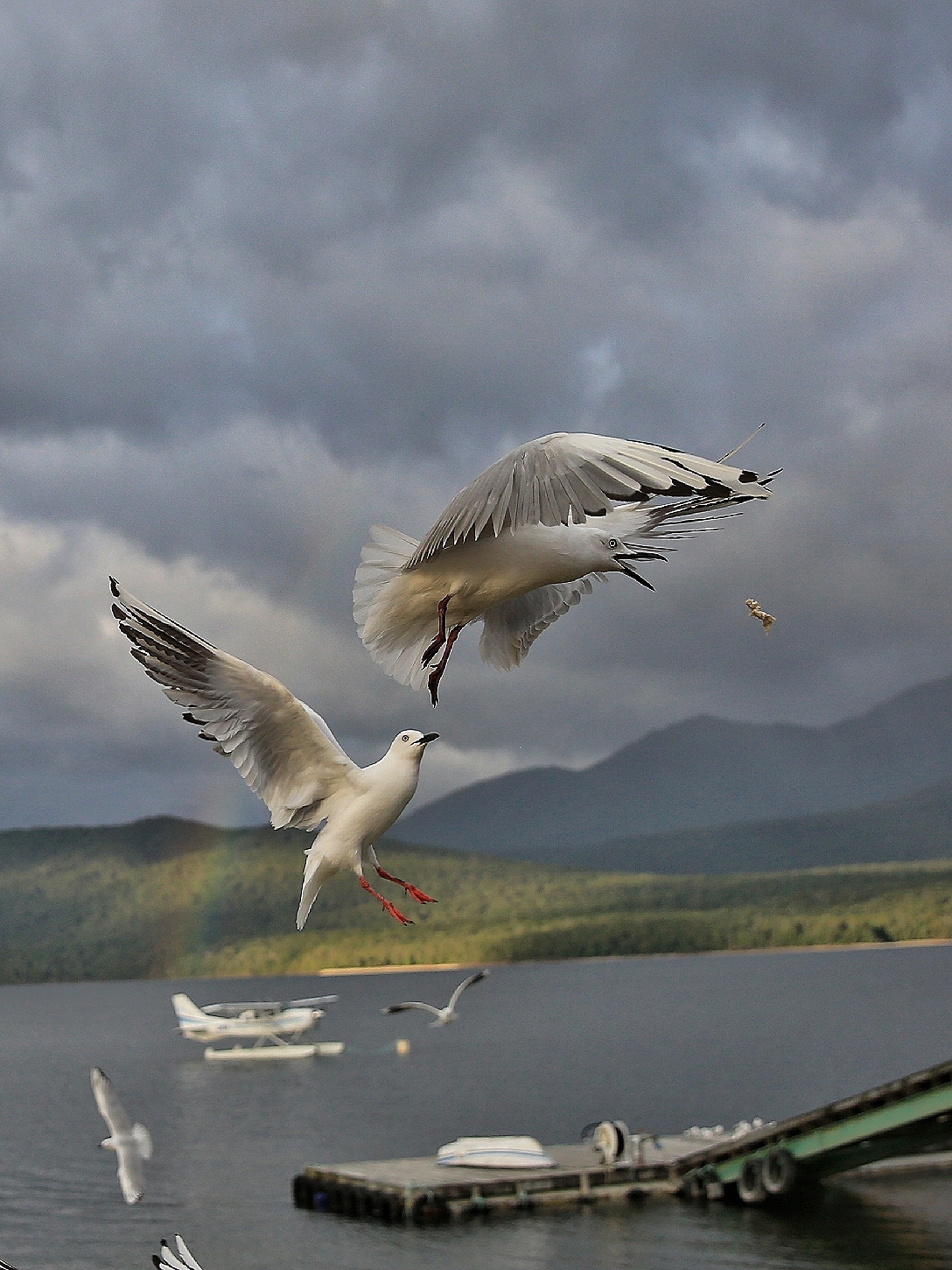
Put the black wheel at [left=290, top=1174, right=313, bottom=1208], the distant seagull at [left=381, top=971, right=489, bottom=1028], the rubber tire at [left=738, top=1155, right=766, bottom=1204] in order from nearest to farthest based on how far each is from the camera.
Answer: the distant seagull at [left=381, top=971, right=489, bottom=1028]
the rubber tire at [left=738, top=1155, right=766, bottom=1204]
the black wheel at [left=290, top=1174, right=313, bottom=1208]

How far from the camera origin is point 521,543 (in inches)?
195

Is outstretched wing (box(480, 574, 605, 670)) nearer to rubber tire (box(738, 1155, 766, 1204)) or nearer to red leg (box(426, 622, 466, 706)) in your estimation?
red leg (box(426, 622, 466, 706))

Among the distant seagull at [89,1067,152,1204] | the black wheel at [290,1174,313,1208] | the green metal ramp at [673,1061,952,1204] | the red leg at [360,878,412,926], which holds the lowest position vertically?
the black wheel at [290,1174,313,1208]

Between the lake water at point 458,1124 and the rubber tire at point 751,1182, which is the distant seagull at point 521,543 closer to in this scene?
the rubber tire at point 751,1182

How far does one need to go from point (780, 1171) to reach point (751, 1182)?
2.44 metres

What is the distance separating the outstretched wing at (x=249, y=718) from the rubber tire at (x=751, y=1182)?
170ft

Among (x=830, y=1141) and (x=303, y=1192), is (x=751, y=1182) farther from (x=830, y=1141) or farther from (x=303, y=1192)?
(x=303, y=1192)

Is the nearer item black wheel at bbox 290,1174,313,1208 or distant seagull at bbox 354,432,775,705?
distant seagull at bbox 354,432,775,705

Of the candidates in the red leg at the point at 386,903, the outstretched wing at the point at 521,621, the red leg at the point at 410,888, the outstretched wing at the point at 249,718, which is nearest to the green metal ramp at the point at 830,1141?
the outstretched wing at the point at 521,621

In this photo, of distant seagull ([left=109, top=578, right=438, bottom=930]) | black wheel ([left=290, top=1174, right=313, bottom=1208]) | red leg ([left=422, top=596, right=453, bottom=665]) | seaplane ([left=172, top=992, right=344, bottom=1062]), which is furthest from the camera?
seaplane ([left=172, top=992, right=344, bottom=1062])

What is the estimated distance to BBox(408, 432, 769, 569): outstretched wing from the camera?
3980 mm

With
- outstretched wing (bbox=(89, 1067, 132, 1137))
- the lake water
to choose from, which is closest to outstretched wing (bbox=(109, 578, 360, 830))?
outstretched wing (bbox=(89, 1067, 132, 1137))

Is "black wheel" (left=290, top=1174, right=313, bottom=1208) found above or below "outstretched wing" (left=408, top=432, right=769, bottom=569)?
below

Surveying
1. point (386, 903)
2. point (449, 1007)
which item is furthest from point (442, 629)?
point (449, 1007)
